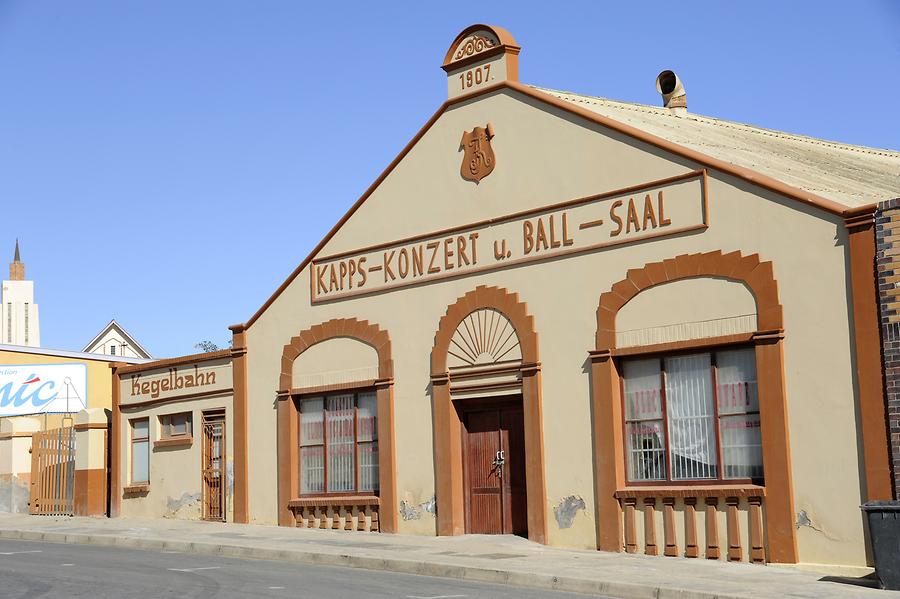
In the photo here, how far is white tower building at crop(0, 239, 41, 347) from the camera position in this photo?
10344 cm

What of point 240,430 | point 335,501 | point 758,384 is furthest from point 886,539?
point 240,430

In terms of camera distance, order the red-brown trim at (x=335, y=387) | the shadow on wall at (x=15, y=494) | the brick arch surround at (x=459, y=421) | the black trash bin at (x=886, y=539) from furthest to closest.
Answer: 1. the shadow on wall at (x=15, y=494)
2. the red-brown trim at (x=335, y=387)
3. the brick arch surround at (x=459, y=421)
4. the black trash bin at (x=886, y=539)

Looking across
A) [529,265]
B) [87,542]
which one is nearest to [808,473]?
[529,265]

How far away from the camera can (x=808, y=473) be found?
48.7ft

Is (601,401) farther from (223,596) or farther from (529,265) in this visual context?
(223,596)

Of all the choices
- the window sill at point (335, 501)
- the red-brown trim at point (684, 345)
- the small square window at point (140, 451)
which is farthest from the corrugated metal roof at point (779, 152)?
the small square window at point (140, 451)

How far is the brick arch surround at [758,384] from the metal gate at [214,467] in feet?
30.1

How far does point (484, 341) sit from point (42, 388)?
2293 cm

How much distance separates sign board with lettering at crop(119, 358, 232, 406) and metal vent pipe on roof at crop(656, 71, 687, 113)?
396 inches

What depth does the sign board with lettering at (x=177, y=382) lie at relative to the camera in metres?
23.8

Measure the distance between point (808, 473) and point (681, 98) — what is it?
33.2 feet

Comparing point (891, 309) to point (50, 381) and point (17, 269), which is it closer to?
point (50, 381)

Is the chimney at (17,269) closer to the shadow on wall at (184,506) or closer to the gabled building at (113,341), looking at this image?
the gabled building at (113,341)

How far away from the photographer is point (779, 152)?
20.8 m
